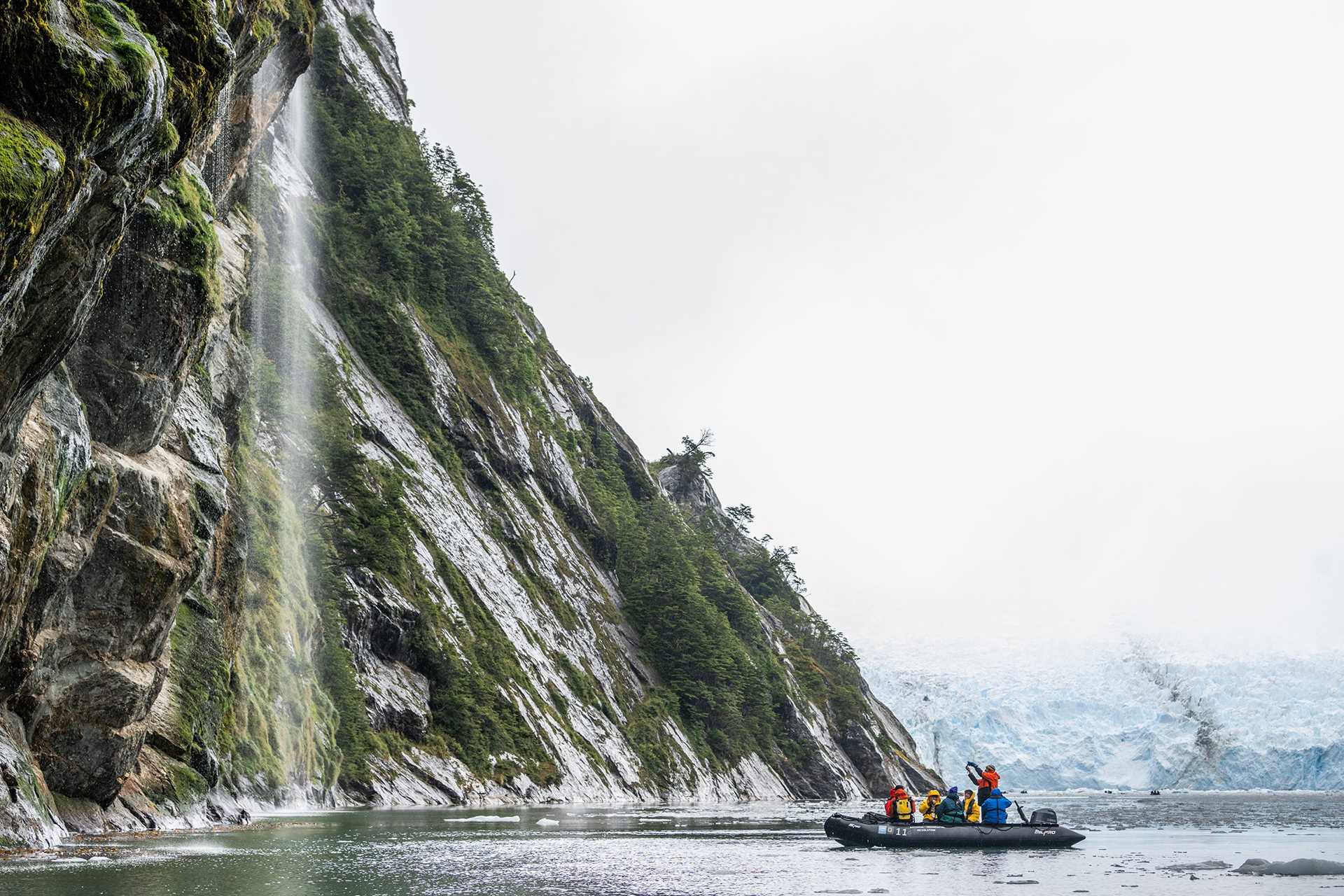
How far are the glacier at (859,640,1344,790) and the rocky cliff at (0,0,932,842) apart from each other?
102ft

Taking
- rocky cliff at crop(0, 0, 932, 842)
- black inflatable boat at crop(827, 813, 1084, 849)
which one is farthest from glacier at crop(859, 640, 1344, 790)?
black inflatable boat at crop(827, 813, 1084, 849)

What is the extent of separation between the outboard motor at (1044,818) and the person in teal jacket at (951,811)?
2187 mm

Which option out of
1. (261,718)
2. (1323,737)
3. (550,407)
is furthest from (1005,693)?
Answer: (261,718)

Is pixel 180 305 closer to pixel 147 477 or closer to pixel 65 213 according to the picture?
pixel 147 477

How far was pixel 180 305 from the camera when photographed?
27469 mm

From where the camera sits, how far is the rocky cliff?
19.9 m

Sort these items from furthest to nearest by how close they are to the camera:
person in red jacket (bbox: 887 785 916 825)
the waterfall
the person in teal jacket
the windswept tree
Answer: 1. the windswept tree
2. the waterfall
3. the person in teal jacket
4. person in red jacket (bbox: 887 785 916 825)

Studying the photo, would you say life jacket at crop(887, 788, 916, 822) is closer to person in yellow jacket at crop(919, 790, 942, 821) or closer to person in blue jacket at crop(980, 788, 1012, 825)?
person in yellow jacket at crop(919, 790, 942, 821)

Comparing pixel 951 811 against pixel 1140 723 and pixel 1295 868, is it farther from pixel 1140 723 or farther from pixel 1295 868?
pixel 1140 723

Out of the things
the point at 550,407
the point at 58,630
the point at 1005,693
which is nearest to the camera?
the point at 58,630

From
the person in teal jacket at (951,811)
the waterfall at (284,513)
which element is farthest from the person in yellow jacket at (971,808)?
the waterfall at (284,513)

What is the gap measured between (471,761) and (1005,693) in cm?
11992

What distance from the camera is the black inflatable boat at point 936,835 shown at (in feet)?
114

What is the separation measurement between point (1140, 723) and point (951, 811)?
134038 millimetres
